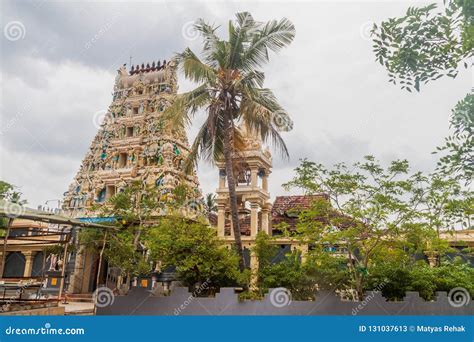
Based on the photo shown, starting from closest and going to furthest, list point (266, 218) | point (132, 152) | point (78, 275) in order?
point (266, 218) < point (78, 275) < point (132, 152)

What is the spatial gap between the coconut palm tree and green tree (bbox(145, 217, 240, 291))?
154 centimetres

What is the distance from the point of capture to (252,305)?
35.1 ft

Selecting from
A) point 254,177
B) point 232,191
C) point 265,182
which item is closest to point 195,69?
point 232,191

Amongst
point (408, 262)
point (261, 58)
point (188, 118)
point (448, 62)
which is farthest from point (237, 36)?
point (408, 262)

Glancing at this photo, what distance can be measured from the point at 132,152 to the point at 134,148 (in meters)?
0.25

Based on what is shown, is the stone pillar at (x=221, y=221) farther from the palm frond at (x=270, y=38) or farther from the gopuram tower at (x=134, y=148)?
the palm frond at (x=270, y=38)

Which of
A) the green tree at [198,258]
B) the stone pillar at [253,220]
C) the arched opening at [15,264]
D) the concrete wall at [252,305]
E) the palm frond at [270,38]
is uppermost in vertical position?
the palm frond at [270,38]

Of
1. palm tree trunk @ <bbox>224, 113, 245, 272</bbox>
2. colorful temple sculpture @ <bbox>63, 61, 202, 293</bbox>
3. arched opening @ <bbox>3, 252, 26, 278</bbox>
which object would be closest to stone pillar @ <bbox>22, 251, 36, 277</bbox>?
arched opening @ <bbox>3, 252, 26, 278</bbox>

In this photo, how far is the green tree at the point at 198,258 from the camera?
470 inches

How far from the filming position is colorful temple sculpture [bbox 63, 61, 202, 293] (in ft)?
72.1

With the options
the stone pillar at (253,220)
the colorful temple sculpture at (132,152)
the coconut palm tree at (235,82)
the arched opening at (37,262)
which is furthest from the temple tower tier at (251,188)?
the arched opening at (37,262)

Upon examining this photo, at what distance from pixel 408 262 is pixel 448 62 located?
842 cm

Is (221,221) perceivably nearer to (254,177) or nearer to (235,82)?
(254,177)

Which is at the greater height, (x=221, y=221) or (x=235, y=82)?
(x=235, y=82)
